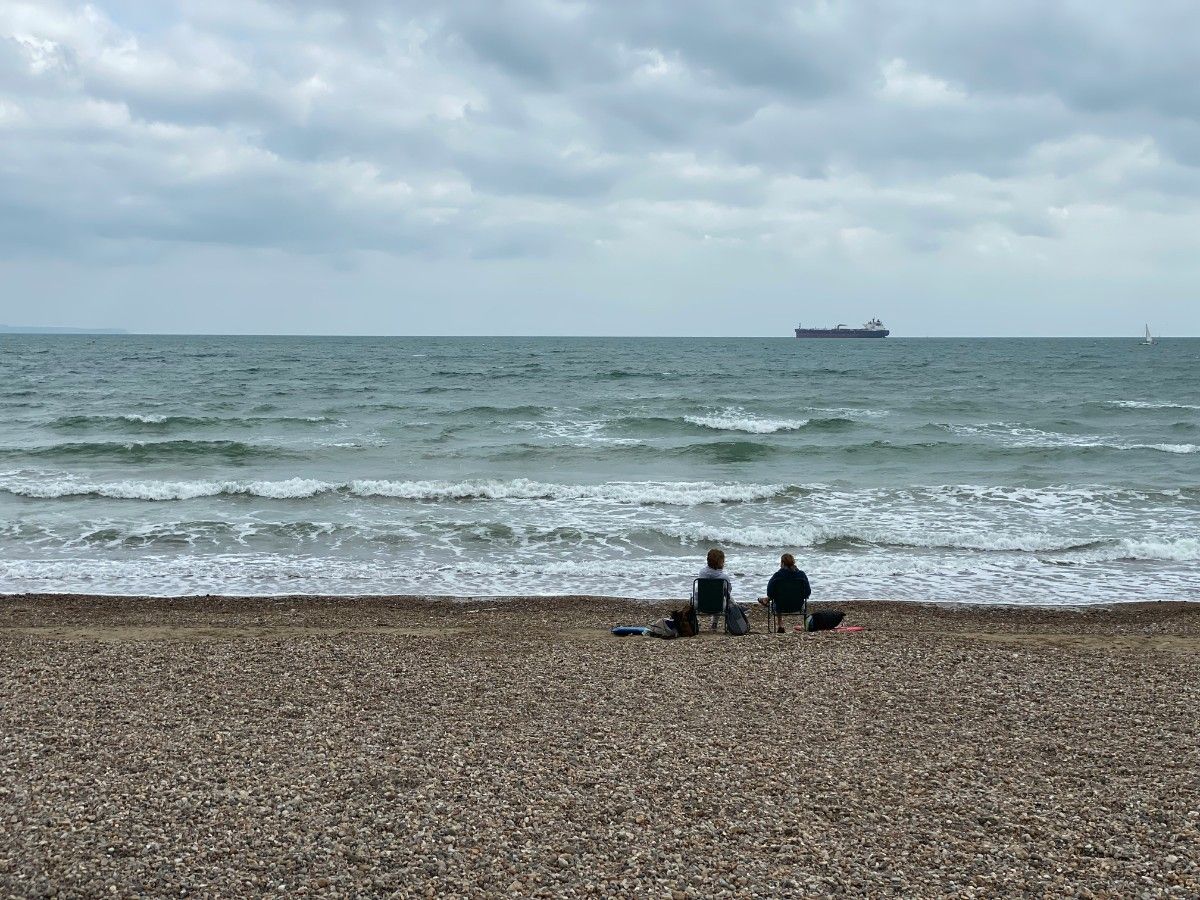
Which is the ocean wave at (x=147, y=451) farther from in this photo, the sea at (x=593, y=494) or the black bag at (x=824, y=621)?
the black bag at (x=824, y=621)

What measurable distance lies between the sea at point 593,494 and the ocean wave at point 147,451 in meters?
0.12

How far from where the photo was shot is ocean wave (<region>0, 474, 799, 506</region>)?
773 inches

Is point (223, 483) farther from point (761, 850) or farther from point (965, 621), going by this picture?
point (761, 850)

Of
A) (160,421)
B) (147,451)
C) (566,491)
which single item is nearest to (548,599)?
(566,491)

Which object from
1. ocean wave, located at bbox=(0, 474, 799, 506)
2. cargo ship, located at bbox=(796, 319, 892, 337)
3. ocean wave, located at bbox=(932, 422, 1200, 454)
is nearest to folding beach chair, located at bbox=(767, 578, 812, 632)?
ocean wave, located at bbox=(0, 474, 799, 506)

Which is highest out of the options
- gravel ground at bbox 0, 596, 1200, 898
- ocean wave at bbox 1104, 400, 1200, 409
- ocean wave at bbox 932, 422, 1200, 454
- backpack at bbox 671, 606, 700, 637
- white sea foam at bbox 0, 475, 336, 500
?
ocean wave at bbox 1104, 400, 1200, 409

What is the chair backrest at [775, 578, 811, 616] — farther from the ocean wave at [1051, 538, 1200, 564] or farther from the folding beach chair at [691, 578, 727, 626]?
the ocean wave at [1051, 538, 1200, 564]

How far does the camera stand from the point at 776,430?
103 ft

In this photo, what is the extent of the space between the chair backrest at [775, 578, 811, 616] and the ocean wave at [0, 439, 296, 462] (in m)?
Answer: 18.2

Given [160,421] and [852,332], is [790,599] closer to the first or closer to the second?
[160,421]

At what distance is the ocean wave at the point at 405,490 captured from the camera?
19.6m

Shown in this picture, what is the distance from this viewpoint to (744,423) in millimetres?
32938

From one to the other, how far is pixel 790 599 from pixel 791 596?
0.15ft

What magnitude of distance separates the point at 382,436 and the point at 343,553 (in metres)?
14.0
